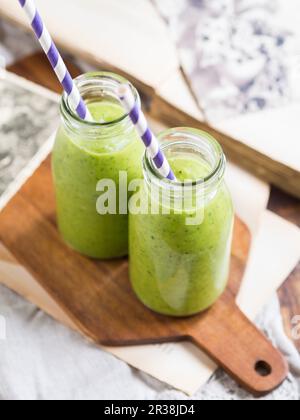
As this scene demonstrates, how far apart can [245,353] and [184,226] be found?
19 centimetres

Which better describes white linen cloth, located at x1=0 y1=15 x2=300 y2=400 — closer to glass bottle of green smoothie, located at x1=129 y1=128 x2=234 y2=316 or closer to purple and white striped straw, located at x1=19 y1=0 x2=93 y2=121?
glass bottle of green smoothie, located at x1=129 y1=128 x2=234 y2=316

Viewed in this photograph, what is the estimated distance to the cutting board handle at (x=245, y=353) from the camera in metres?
0.88

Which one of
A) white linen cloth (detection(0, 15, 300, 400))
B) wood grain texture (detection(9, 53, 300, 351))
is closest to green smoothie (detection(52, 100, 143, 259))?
white linen cloth (detection(0, 15, 300, 400))

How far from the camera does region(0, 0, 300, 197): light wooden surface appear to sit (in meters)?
1.08

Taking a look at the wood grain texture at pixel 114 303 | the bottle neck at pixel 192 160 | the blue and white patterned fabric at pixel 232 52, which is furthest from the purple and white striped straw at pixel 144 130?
the blue and white patterned fabric at pixel 232 52

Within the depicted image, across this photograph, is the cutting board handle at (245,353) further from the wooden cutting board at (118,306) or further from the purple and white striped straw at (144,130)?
the purple and white striped straw at (144,130)

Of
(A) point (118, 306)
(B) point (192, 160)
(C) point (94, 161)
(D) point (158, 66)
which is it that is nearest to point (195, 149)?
(B) point (192, 160)

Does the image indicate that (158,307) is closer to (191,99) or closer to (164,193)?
(164,193)

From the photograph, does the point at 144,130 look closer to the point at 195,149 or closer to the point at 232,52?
the point at 195,149

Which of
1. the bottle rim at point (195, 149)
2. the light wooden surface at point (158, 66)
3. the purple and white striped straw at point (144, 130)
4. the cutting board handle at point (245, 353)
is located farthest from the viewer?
the light wooden surface at point (158, 66)

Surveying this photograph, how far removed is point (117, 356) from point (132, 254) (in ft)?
0.42

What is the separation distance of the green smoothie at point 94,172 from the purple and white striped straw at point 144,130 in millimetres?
82

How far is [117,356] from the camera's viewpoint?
3.00 feet

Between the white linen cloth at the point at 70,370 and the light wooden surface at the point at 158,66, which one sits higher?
the light wooden surface at the point at 158,66
